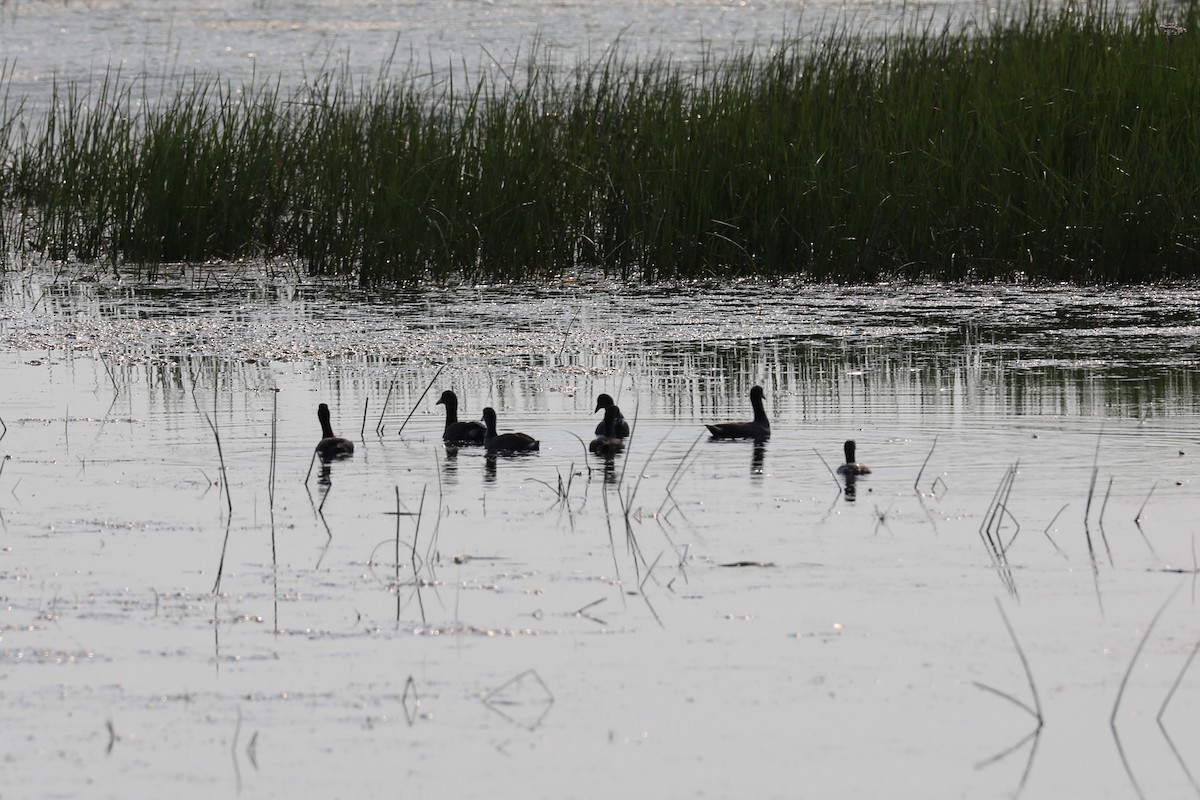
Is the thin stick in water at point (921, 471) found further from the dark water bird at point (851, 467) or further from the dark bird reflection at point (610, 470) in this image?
the dark bird reflection at point (610, 470)

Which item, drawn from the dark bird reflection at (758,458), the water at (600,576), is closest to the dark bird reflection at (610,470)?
the water at (600,576)

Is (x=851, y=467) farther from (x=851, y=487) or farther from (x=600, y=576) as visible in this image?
(x=600, y=576)

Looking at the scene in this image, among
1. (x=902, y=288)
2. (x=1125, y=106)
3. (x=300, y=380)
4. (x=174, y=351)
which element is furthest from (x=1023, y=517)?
→ (x=1125, y=106)

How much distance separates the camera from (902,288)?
40.3 feet

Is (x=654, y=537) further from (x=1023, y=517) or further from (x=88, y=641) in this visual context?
(x=88, y=641)

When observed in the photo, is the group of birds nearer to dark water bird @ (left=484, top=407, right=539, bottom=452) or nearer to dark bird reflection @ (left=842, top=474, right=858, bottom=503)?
dark water bird @ (left=484, top=407, right=539, bottom=452)

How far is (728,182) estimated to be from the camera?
486 inches

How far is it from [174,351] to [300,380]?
1189mm

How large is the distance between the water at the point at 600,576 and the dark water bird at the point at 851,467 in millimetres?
72

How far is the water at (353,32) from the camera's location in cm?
2475

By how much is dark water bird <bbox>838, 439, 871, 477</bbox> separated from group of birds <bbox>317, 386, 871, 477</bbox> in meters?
0.71

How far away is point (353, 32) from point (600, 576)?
26.2 metres

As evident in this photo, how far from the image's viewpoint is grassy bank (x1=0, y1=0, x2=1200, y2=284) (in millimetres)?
12188

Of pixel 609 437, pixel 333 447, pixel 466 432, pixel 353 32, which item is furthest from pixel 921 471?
pixel 353 32
